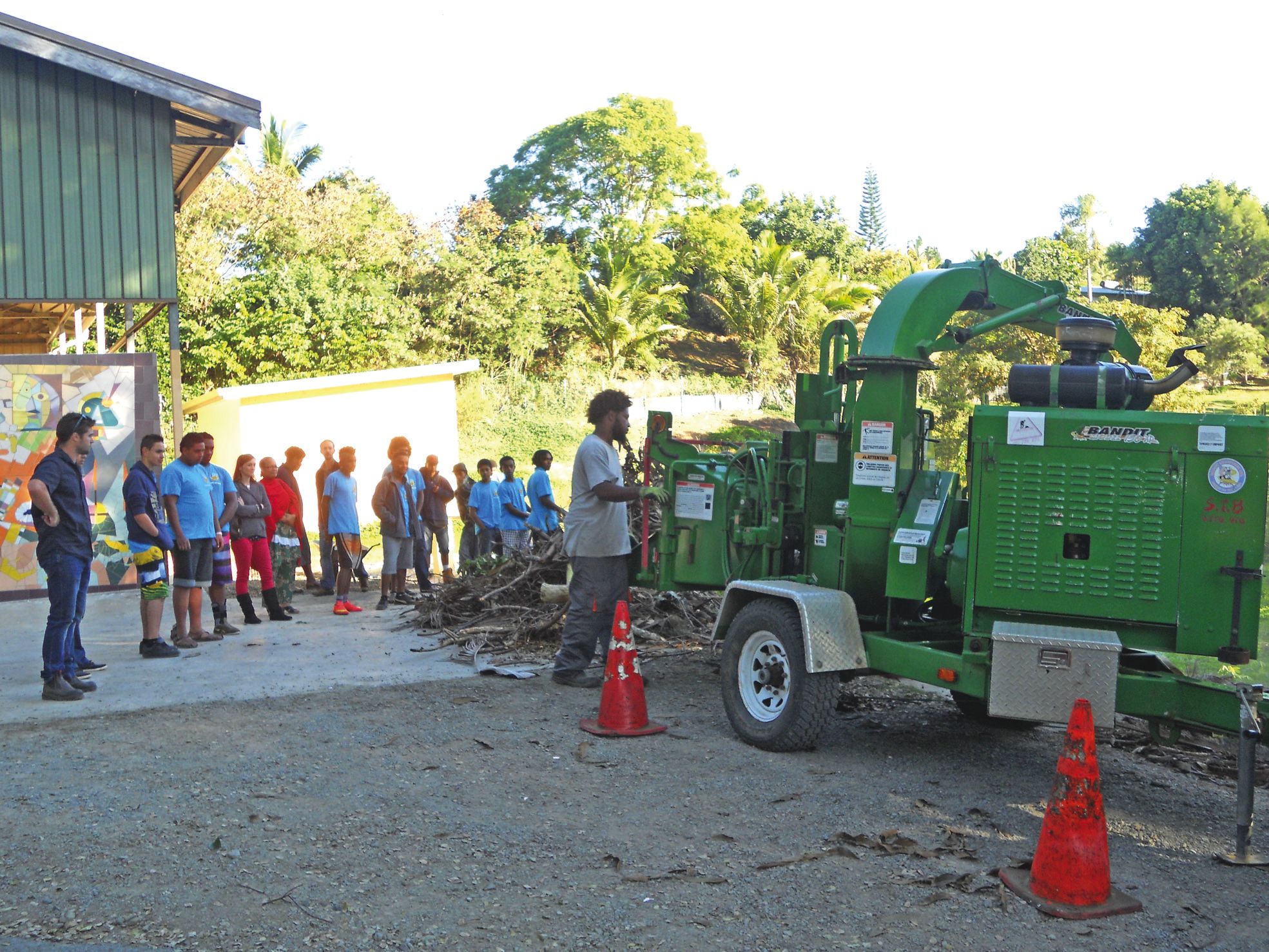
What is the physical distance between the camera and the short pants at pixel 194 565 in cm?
971

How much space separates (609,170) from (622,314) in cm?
942

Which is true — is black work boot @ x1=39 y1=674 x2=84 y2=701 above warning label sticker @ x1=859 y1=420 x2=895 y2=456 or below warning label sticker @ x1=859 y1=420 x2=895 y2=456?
below

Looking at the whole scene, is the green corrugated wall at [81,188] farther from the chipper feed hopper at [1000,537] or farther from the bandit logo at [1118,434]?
the bandit logo at [1118,434]

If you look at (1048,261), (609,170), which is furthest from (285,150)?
(1048,261)

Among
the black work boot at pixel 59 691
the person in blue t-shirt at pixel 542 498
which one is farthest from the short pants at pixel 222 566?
the person in blue t-shirt at pixel 542 498

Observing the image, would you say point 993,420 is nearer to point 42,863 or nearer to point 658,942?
point 658,942

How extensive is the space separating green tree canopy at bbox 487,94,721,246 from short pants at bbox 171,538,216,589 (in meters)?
34.9

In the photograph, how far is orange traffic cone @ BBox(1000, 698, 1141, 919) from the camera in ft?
14.7

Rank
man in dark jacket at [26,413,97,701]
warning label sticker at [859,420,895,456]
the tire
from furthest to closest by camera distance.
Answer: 1. man in dark jacket at [26,413,97,701]
2. the tire
3. warning label sticker at [859,420,895,456]

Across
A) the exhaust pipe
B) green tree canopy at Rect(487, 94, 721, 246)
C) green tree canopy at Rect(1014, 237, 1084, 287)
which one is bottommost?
the exhaust pipe

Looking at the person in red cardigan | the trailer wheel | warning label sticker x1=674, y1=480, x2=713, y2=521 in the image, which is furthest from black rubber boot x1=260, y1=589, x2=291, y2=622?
the trailer wheel

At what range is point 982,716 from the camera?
7820mm

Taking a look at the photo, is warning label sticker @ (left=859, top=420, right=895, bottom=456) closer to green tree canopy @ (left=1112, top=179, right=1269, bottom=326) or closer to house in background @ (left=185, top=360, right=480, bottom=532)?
house in background @ (left=185, top=360, right=480, bottom=532)

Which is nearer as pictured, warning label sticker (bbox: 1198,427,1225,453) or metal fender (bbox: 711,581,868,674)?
warning label sticker (bbox: 1198,427,1225,453)
